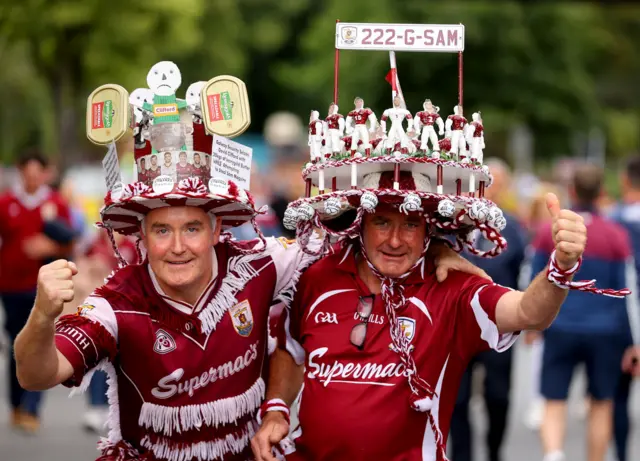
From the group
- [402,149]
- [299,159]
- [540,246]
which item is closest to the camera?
[402,149]

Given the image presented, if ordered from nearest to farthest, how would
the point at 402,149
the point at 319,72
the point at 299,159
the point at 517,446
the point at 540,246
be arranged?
the point at 402,149 < the point at 540,246 < the point at 517,446 < the point at 299,159 < the point at 319,72

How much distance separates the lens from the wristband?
5.08m

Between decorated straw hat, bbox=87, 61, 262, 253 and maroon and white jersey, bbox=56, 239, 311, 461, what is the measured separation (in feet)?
1.05

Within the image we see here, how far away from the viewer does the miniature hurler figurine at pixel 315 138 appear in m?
4.88

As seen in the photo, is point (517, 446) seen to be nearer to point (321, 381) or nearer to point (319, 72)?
point (321, 381)

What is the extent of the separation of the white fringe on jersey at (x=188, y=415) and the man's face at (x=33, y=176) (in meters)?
6.59

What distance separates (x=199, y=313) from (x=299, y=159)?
28.2 feet

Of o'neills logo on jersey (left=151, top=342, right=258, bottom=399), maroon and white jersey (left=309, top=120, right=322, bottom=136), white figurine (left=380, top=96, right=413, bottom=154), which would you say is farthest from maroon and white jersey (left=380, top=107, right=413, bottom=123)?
o'neills logo on jersey (left=151, top=342, right=258, bottom=399)

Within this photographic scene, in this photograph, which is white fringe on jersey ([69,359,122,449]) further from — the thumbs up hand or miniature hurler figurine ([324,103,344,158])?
the thumbs up hand

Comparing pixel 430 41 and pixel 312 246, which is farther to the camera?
pixel 312 246

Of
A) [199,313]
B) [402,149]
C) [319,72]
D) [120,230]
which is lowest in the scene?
[199,313]

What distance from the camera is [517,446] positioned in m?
10.5

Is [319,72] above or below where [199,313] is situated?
above

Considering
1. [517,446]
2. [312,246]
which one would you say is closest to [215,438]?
[312,246]
